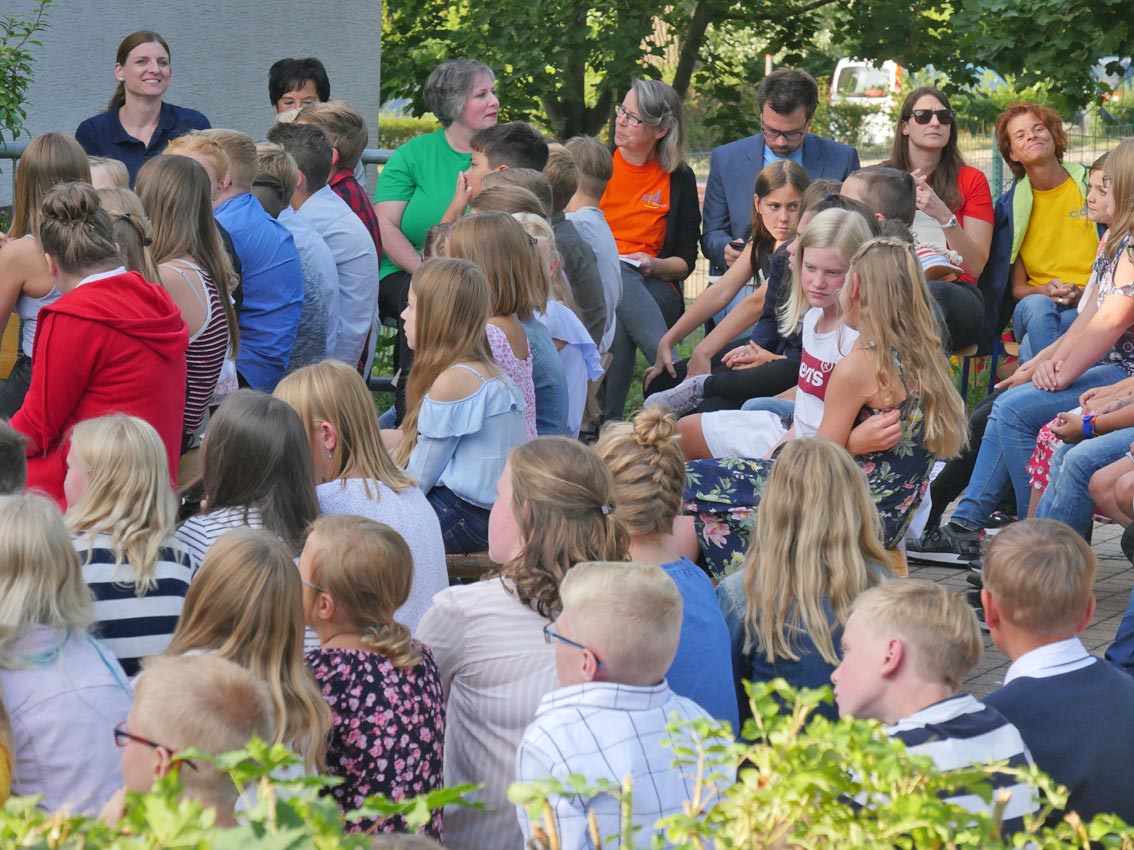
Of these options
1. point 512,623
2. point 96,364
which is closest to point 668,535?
point 512,623

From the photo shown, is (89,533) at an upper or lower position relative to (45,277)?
lower

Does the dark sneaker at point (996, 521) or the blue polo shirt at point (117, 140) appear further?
the blue polo shirt at point (117, 140)

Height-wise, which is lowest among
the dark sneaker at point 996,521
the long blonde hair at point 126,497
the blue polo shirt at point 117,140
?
the dark sneaker at point 996,521

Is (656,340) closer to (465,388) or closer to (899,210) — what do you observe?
(899,210)

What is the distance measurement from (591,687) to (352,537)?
0.71 metres

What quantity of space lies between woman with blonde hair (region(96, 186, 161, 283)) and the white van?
18.9 meters

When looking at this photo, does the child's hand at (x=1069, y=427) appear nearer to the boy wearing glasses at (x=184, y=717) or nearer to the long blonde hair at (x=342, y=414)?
the long blonde hair at (x=342, y=414)

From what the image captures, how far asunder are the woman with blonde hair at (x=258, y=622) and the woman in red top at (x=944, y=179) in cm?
444

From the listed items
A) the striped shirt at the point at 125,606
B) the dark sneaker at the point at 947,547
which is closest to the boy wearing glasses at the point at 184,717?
the striped shirt at the point at 125,606

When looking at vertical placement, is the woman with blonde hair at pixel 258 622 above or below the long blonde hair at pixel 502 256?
below

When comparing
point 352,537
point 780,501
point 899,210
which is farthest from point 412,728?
point 899,210

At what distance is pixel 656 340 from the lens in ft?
25.0

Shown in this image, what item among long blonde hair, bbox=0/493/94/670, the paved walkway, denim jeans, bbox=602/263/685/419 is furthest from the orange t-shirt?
long blonde hair, bbox=0/493/94/670

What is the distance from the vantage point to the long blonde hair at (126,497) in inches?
133
